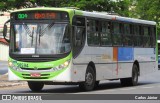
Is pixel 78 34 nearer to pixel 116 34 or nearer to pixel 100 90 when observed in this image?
pixel 100 90

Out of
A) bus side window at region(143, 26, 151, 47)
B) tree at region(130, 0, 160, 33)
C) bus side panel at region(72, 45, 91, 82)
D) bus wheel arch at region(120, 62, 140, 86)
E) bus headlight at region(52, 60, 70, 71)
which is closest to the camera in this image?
bus headlight at region(52, 60, 70, 71)

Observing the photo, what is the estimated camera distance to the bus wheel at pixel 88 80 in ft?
69.0

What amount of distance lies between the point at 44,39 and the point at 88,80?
8.08ft

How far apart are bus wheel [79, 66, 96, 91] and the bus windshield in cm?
167

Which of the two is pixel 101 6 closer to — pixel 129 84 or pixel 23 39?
pixel 129 84

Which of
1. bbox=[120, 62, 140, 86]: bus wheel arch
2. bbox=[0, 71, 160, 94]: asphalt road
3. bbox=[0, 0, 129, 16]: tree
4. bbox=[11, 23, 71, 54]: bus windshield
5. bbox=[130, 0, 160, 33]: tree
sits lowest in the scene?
bbox=[0, 71, 160, 94]: asphalt road

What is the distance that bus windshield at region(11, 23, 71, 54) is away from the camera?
19.9m

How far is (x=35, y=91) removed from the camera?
2133 centimetres

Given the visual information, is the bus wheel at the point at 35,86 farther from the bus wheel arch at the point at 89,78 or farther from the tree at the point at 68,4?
the tree at the point at 68,4

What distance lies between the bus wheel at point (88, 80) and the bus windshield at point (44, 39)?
1.67 m

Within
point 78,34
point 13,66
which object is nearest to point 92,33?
point 78,34

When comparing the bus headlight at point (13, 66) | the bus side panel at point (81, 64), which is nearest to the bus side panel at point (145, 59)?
the bus side panel at point (81, 64)

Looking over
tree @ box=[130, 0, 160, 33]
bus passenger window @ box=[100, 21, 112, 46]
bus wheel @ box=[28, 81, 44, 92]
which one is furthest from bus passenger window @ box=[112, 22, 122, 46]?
tree @ box=[130, 0, 160, 33]

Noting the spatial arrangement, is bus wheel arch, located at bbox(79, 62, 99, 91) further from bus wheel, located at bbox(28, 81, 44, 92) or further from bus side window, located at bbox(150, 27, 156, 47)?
bus side window, located at bbox(150, 27, 156, 47)
